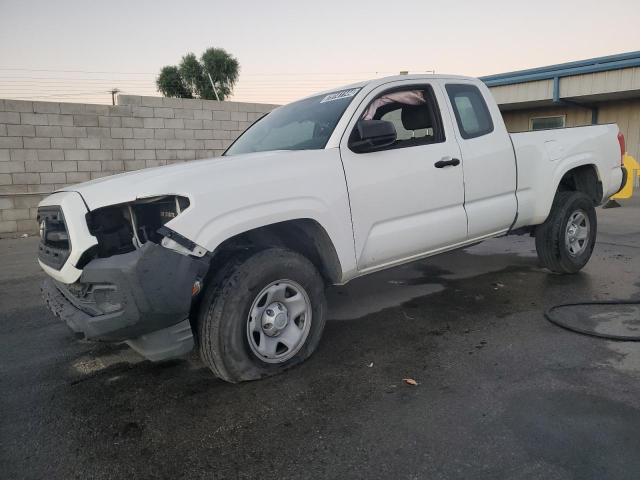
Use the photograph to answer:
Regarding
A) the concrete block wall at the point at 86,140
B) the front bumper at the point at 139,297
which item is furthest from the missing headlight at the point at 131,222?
the concrete block wall at the point at 86,140

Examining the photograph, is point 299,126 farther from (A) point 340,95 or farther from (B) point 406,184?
(B) point 406,184

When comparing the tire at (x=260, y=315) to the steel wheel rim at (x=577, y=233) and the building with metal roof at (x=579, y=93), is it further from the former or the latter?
the building with metal roof at (x=579, y=93)

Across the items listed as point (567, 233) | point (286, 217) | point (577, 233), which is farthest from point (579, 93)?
point (286, 217)

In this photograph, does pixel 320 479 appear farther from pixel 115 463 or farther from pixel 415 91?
pixel 415 91

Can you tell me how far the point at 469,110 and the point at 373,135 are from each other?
1.52 m

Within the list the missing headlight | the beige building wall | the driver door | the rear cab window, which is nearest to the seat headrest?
the driver door

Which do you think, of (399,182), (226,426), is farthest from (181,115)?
(226,426)

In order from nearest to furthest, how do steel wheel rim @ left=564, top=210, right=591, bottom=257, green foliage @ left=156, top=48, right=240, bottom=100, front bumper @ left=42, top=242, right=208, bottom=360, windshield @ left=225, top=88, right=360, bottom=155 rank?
front bumper @ left=42, top=242, right=208, bottom=360 < windshield @ left=225, top=88, right=360, bottom=155 < steel wheel rim @ left=564, top=210, right=591, bottom=257 < green foliage @ left=156, top=48, right=240, bottom=100

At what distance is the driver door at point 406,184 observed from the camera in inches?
138

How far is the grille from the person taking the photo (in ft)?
9.26

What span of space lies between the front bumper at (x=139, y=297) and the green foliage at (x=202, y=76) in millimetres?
49987

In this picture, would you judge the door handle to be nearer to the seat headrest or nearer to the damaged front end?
the seat headrest

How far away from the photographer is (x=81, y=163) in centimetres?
1021

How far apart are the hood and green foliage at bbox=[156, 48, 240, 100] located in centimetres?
4954
